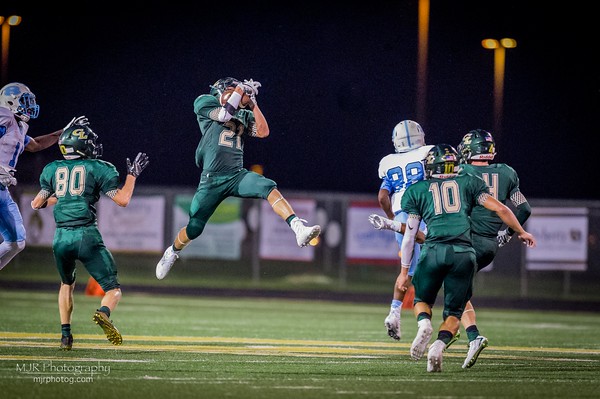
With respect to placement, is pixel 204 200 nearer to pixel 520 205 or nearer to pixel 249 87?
pixel 249 87

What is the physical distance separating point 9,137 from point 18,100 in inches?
16.5

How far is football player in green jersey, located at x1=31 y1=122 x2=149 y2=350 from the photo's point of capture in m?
9.80

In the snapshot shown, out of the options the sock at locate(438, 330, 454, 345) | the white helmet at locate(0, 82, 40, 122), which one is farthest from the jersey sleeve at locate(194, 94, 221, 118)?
the sock at locate(438, 330, 454, 345)

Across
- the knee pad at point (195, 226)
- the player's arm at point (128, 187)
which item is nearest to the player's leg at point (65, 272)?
the player's arm at point (128, 187)

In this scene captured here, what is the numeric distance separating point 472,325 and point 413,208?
142 centimetres

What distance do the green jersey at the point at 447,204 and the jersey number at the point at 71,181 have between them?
123 inches

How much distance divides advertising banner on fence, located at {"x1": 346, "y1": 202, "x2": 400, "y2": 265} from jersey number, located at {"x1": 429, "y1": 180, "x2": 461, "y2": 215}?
14.7 metres

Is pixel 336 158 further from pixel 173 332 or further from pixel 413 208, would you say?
pixel 413 208

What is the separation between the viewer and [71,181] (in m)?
9.83

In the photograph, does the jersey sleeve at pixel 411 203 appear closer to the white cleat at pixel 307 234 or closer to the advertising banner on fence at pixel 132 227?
the white cleat at pixel 307 234

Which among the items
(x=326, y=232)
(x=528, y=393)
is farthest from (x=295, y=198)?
(x=528, y=393)

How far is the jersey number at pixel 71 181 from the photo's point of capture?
9.80 meters

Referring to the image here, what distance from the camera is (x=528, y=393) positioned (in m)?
7.63

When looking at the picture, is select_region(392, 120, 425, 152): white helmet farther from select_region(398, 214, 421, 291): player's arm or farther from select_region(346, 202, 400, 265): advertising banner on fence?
select_region(346, 202, 400, 265): advertising banner on fence
